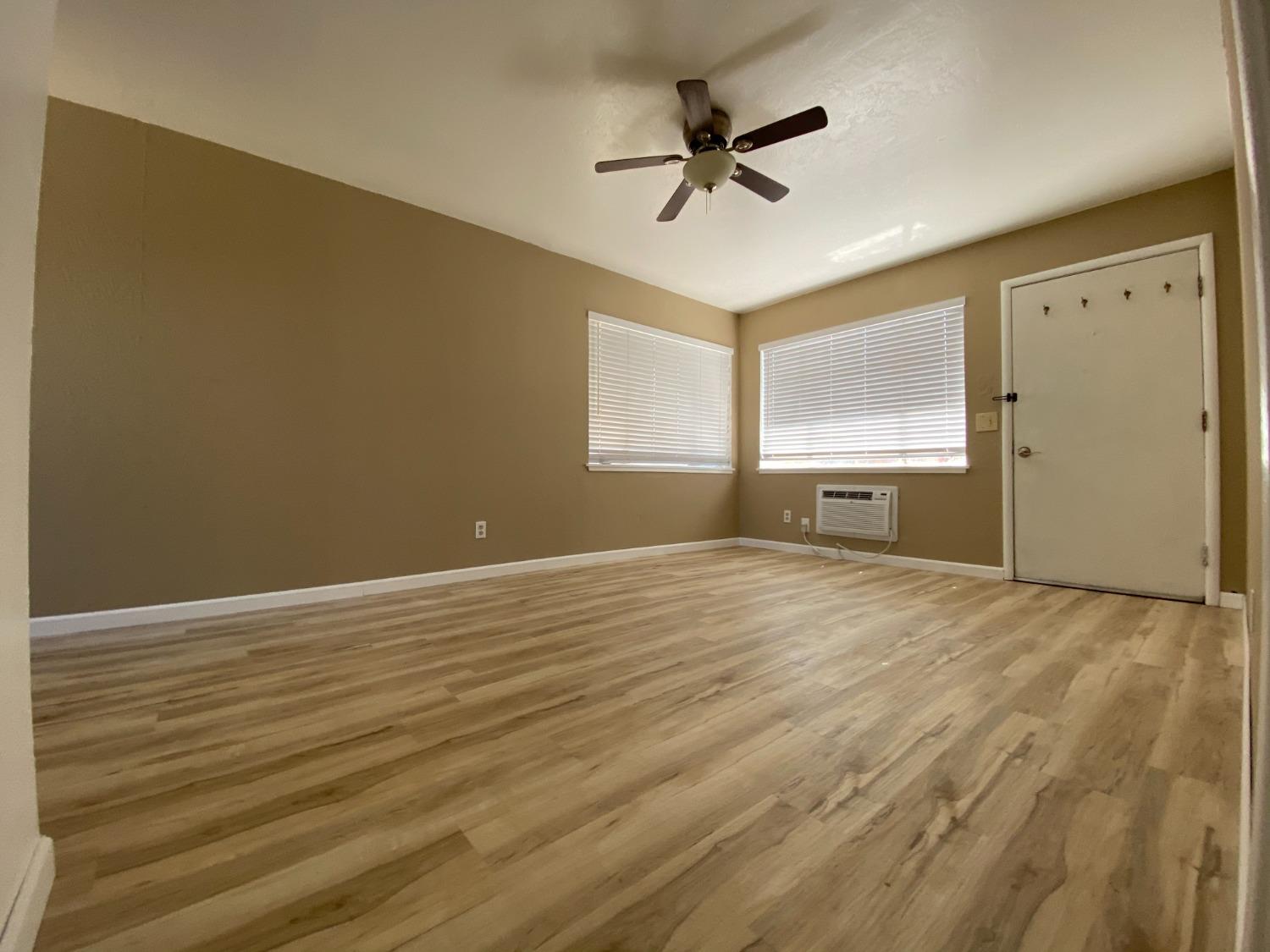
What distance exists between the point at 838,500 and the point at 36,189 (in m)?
4.37

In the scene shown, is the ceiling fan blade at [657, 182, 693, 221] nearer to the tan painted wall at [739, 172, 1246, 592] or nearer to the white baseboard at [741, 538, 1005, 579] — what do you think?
the tan painted wall at [739, 172, 1246, 592]

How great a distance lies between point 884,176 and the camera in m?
2.62

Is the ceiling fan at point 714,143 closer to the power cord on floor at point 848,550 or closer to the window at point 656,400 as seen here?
the window at point 656,400

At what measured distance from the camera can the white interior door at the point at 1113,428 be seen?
2602 millimetres

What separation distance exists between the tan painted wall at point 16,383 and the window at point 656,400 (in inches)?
122

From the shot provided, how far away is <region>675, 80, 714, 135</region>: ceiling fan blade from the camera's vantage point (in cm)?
183

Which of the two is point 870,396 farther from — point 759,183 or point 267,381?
point 267,381

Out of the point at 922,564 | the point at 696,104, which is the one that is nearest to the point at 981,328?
the point at 922,564

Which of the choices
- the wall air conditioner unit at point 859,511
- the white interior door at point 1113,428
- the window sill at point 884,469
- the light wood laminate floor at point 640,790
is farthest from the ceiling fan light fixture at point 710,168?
the wall air conditioner unit at point 859,511

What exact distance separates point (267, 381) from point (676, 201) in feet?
8.03

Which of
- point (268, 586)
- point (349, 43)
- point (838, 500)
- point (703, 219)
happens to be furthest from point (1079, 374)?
point (268, 586)

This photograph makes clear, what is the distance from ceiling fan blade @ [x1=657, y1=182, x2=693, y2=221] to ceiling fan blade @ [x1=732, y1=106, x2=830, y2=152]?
0.37 metres

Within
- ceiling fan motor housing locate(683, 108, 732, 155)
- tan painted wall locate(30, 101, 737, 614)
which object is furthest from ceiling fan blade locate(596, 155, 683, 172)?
tan painted wall locate(30, 101, 737, 614)

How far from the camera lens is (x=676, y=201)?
99.3 inches
